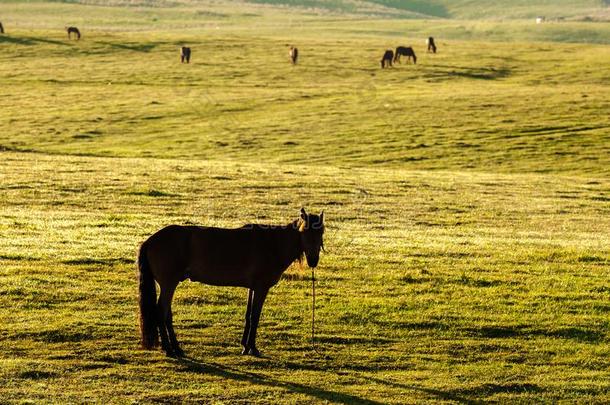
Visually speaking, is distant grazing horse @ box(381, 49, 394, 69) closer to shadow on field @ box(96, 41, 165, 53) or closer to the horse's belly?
shadow on field @ box(96, 41, 165, 53)

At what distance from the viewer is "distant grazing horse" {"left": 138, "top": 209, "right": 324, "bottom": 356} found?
1420cm

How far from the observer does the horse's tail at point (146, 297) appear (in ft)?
46.6

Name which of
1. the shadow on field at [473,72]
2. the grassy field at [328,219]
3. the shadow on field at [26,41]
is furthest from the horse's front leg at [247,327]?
the shadow on field at [26,41]

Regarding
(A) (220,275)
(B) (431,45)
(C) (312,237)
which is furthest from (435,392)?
(B) (431,45)

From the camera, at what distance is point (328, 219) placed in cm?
2886

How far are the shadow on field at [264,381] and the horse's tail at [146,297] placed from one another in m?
0.68

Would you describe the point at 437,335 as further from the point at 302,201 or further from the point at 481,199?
the point at 481,199

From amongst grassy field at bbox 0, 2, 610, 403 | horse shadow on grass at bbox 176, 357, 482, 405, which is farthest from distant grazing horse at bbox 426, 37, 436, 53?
horse shadow on grass at bbox 176, 357, 482, 405

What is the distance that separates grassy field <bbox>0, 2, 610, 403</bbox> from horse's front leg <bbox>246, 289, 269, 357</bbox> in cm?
20

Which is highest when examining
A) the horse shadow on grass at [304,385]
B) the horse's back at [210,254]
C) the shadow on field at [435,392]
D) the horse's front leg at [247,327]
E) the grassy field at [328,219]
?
the horse's back at [210,254]

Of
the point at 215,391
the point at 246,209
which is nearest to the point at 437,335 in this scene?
the point at 215,391

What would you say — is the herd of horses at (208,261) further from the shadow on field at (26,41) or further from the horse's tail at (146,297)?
the shadow on field at (26,41)

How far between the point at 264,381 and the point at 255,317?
1.03 metres

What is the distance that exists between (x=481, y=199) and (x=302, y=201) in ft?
20.6
